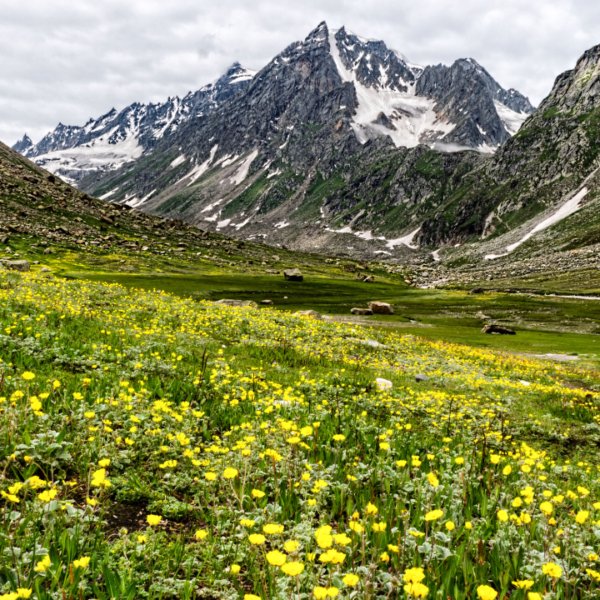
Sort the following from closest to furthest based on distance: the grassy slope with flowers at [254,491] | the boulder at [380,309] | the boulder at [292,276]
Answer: the grassy slope with flowers at [254,491], the boulder at [380,309], the boulder at [292,276]

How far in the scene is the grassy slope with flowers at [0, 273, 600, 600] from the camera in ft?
10.2

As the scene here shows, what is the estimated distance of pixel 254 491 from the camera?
3473 millimetres

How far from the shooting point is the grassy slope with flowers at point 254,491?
3.11 meters

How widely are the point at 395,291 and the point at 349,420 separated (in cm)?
10876

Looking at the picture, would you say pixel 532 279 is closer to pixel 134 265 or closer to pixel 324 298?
pixel 324 298

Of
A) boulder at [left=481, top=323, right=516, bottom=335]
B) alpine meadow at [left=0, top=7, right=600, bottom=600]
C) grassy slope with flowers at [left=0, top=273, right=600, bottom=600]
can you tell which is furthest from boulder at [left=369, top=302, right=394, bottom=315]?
grassy slope with flowers at [left=0, top=273, right=600, bottom=600]

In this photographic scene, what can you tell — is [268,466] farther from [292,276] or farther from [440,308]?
[292,276]

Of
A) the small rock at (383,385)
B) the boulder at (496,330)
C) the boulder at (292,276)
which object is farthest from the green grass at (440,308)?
the small rock at (383,385)

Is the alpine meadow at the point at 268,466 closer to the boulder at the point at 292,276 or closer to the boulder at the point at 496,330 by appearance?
the boulder at the point at 496,330

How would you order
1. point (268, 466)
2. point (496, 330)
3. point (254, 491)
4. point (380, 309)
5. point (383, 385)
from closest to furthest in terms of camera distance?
point (254, 491), point (268, 466), point (383, 385), point (496, 330), point (380, 309)

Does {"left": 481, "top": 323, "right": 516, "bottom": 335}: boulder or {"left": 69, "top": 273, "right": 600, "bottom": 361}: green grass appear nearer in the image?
{"left": 69, "top": 273, "right": 600, "bottom": 361}: green grass

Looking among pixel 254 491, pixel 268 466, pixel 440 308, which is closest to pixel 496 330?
pixel 440 308

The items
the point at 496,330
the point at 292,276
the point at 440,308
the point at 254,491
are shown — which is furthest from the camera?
the point at 292,276

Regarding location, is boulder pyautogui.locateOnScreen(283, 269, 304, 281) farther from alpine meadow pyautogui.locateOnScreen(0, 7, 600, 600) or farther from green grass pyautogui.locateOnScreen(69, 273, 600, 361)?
alpine meadow pyautogui.locateOnScreen(0, 7, 600, 600)
